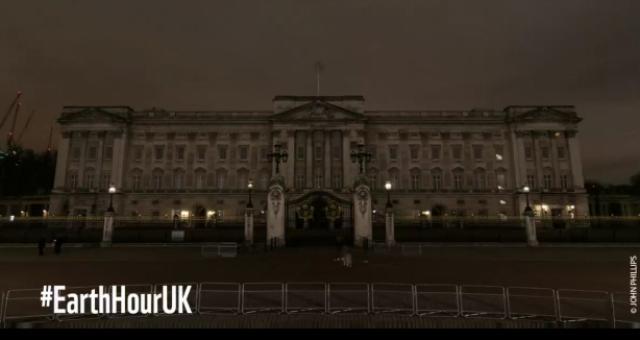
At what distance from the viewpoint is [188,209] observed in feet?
184

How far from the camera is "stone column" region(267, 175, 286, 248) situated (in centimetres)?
2797

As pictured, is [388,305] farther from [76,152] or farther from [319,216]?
[76,152]

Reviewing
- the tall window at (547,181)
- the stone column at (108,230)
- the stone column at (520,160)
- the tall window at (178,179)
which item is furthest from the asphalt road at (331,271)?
the tall window at (547,181)

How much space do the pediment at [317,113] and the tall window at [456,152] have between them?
15515 mm

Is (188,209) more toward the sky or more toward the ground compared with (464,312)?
more toward the sky

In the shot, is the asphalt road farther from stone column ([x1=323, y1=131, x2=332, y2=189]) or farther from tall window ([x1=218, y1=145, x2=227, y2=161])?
tall window ([x1=218, y1=145, x2=227, y2=161])

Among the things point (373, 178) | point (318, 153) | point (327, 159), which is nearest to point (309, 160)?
point (318, 153)

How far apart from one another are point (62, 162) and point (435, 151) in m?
58.8

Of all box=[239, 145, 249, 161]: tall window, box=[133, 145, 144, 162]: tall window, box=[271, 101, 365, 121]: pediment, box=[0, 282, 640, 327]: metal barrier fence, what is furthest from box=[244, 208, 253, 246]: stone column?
box=[133, 145, 144, 162]: tall window

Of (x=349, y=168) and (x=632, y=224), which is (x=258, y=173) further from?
(x=632, y=224)

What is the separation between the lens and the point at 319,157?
56.9 metres

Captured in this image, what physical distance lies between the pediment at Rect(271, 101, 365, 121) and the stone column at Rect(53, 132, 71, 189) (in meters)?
32.6
